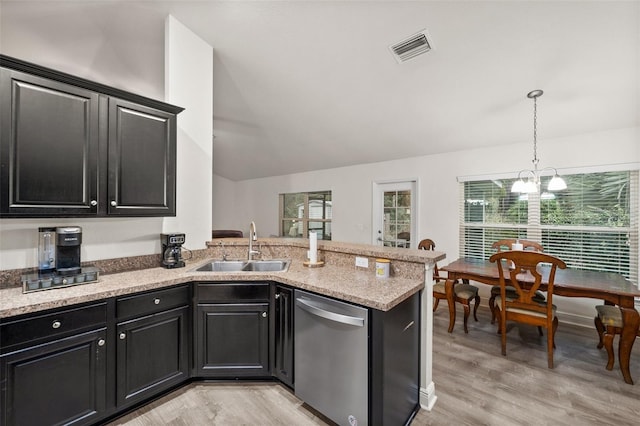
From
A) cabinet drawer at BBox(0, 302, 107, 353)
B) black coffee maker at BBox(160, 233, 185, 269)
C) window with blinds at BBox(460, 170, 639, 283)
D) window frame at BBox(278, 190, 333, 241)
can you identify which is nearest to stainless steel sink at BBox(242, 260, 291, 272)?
black coffee maker at BBox(160, 233, 185, 269)

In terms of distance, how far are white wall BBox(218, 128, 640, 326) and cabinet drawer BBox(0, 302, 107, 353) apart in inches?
162

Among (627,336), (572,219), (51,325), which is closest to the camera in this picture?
(51,325)

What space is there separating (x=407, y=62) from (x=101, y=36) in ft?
9.17

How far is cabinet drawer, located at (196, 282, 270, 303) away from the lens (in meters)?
2.03

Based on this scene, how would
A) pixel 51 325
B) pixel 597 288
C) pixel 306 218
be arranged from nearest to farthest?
1. pixel 51 325
2. pixel 597 288
3. pixel 306 218

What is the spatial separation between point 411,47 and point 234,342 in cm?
296

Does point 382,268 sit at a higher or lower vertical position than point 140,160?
lower

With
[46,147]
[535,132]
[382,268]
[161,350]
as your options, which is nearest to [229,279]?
[161,350]

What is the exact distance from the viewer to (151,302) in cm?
183

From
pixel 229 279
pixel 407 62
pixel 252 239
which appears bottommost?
pixel 229 279

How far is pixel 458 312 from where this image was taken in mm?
3736

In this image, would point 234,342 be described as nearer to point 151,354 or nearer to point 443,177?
point 151,354

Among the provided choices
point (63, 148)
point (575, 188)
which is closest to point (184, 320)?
point (63, 148)

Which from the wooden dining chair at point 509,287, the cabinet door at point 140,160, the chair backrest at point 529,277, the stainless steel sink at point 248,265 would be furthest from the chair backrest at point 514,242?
the cabinet door at point 140,160
